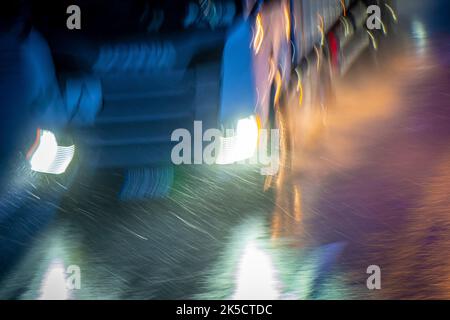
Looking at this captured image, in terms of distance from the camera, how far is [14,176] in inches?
329

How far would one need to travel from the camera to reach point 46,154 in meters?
7.28

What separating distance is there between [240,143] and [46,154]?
141 centimetres

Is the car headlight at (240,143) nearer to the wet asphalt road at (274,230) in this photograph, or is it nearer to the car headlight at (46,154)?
the wet asphalt road at (274,230)

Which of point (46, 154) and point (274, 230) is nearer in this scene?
point (274, 230)

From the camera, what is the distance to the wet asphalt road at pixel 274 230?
232 inches

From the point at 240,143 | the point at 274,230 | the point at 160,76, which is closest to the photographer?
the point at 274,230

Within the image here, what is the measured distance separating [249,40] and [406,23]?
35.2 ft

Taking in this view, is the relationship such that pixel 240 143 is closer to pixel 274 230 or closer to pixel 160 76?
pixel 160 76

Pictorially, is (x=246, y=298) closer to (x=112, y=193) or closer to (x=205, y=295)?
(x=205, y=295)

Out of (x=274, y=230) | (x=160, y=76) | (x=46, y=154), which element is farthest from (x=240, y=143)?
(x=46, y=154)

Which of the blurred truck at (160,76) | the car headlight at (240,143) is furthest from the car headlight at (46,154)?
the car headlight at (240,143)

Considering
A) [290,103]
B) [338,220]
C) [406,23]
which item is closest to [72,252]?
[338,220]

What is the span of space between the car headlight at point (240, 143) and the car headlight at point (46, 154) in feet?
3.61

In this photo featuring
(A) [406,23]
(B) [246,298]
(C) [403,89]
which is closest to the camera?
(B) [246,298]
